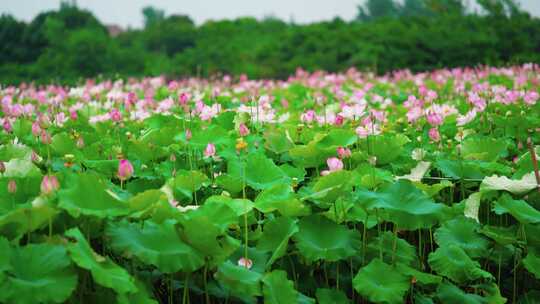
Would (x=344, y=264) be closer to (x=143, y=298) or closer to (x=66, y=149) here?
(x=143, y=298)

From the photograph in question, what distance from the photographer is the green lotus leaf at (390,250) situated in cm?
192

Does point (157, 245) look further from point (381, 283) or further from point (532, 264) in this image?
point (532, 264)

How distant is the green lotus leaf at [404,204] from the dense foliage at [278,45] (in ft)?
29.7

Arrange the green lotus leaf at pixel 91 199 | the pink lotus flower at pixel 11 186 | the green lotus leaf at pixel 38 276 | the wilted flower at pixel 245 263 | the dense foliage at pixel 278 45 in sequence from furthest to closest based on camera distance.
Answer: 1. the dense foliage at pixel 278 45
2. the wilted flower at pixel 245 263
3. the pink lotus flower at pixel 11 186
4. the green lotus leaf at pixel 91 199
5. the green lotus leaf at pixel 38 276

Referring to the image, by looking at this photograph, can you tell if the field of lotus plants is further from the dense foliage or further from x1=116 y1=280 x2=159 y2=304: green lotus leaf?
the dense foliage

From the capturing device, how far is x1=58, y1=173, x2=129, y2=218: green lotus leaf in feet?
4.51

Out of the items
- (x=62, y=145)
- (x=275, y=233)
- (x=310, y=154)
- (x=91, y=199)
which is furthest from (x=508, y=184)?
(x=62, y=145)

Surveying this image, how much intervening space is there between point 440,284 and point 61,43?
63.7 ft

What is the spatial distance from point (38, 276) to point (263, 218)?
2.94 ft

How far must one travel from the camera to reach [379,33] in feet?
51.2

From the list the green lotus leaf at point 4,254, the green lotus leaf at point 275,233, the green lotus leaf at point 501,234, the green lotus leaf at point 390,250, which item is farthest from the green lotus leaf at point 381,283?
the green lotus leaf at point 4,254

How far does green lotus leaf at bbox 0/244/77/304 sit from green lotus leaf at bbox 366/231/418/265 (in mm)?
957

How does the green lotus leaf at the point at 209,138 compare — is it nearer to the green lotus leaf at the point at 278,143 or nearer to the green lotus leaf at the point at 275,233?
the green lotus leaf at the point at 278,143

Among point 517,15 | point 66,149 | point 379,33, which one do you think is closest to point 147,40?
point 379,33
